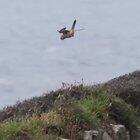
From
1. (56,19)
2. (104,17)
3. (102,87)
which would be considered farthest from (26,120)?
(104,17)

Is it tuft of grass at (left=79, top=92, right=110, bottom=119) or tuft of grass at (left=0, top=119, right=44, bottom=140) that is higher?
tuft of grass at (left=79, top=92, right=110, bottom=119)

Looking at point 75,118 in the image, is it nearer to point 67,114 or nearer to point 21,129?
point 67,114

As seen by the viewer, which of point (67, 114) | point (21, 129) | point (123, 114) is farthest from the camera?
point (123, 114)

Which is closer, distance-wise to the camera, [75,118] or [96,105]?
[75,118]

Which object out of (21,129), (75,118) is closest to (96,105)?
(75,118)

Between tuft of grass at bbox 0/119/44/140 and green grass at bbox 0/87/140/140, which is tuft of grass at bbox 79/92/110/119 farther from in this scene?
tuft of grass at bbox 0/119/44/140

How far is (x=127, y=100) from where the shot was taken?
44.2ft

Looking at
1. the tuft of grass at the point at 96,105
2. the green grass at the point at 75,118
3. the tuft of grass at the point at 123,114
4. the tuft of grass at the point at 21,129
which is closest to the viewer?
the tuft of grass at the point at 21,129

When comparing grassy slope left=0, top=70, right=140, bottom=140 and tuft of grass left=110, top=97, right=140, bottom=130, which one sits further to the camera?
tuft of grass left=110, top=97, right=140, bottom=130

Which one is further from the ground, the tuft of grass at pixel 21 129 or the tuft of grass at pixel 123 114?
the tuft of grass at pixel 123 114

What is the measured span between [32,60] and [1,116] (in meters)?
6.07

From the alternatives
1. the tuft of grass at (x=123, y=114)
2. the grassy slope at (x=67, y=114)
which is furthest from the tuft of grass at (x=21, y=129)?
the tuft of grass at (x=123, y=114)

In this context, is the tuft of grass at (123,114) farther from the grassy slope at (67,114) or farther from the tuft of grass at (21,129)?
the tuft of grass at (21,129)

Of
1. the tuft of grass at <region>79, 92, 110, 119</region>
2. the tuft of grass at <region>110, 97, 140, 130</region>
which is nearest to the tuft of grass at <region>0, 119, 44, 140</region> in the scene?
the tuft of grass at <region>79, 92, 110, 119</region>
